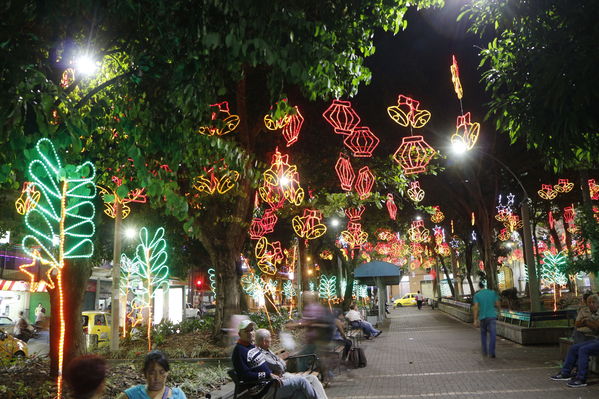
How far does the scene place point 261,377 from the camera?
639cm

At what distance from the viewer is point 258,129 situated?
46.9 feet

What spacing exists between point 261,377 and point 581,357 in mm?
5717

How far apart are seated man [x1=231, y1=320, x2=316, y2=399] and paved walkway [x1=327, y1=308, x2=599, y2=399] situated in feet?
8.19

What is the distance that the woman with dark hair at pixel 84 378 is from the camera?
3521 mm

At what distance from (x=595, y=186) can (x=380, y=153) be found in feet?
43.8

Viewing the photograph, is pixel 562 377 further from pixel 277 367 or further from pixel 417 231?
pixel 417 231

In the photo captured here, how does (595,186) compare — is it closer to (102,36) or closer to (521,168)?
(521,168)

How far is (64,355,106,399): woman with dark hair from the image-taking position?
352cm

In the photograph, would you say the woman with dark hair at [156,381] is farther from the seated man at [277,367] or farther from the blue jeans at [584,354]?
the blue jeans at [584,354]

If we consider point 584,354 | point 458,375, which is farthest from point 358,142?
point 584,354

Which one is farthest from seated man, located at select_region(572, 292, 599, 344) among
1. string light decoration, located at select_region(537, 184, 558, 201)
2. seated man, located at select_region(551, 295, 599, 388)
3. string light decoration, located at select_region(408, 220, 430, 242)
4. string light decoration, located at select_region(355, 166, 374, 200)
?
string light decoration, located at select_region(408, 220, 430, 242)

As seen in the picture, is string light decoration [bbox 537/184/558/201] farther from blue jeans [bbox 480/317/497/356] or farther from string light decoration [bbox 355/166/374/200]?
blue jeans [bbox 480/317/497/356]

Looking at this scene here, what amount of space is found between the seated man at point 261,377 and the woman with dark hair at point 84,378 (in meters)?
3.09

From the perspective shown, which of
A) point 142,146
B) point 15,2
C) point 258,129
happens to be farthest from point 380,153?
point 15,2
